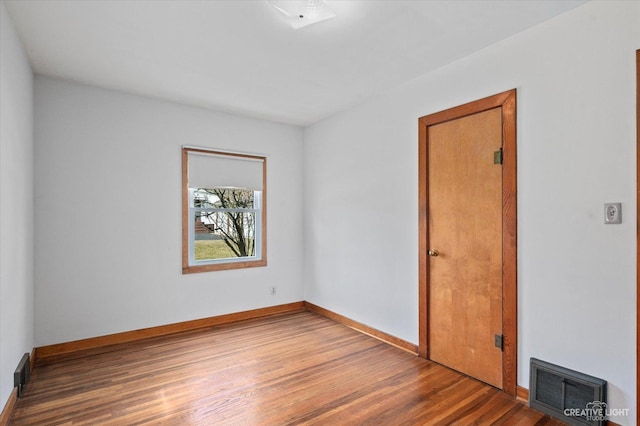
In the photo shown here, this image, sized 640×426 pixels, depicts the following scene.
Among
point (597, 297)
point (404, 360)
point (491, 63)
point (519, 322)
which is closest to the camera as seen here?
point (597, 297)

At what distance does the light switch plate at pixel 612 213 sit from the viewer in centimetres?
194

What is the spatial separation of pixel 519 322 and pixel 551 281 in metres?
0.39

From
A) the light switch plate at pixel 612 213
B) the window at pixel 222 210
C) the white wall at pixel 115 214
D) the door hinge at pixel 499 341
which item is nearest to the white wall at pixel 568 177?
the light switch plate at pixel 612 213

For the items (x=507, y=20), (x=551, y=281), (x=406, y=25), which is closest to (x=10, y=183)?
(x=406, y=25)

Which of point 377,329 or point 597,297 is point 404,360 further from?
point 597,297

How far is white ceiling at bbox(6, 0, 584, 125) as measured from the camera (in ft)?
7.02

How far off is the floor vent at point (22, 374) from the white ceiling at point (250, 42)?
245 centimetres

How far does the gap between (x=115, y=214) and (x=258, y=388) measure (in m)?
2.37

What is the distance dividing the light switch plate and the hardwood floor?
132cm

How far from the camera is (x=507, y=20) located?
227cm

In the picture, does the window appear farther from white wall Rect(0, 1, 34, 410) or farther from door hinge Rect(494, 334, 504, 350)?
door hinge Rect(494, 334, 504, 350)

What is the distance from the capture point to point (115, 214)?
11.6 feet

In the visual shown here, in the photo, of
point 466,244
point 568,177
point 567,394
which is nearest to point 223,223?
point 466,244

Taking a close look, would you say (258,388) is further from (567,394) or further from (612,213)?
(612,213)
